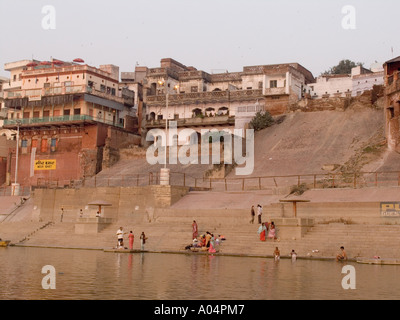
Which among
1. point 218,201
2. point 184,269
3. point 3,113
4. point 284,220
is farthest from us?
point 3,113

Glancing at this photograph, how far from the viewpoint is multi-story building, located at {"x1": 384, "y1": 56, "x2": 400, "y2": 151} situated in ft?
127

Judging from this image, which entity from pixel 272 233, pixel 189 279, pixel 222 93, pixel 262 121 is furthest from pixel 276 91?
pixel 189 279

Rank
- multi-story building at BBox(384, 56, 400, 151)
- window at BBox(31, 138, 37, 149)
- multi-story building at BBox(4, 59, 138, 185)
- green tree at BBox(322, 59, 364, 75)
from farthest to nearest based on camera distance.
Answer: green tree at BBox(322, 59, 364, 75) < window at BBox(31, 138, 37, 149) < multi-story building at BBox(4, 59, 138, 185) < multi-story building at BBox(384, 56, 400, 151)

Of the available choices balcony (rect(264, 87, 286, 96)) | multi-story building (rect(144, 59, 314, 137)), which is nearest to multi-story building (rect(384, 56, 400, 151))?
balcony (rect(264, 87, 286, 96))

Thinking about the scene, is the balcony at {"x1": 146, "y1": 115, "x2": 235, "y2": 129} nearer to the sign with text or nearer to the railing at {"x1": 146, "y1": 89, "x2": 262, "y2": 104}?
the railing at {"x1": 146, "y1": 89, "x2": 262, "y2": 104}

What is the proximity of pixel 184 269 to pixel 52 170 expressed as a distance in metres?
38.2

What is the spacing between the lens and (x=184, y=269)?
1798cm

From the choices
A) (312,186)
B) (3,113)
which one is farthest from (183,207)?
(3,113)

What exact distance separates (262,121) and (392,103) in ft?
46.7

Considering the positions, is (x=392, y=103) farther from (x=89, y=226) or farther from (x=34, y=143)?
(x=34, y=143)

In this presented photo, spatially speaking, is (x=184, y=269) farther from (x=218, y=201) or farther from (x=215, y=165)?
(x=215, y=165)

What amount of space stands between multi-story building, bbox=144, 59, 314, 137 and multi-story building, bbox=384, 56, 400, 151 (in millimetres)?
14015

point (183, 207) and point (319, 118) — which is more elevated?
point (319, 118)

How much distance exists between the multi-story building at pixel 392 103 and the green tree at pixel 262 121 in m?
12.9
